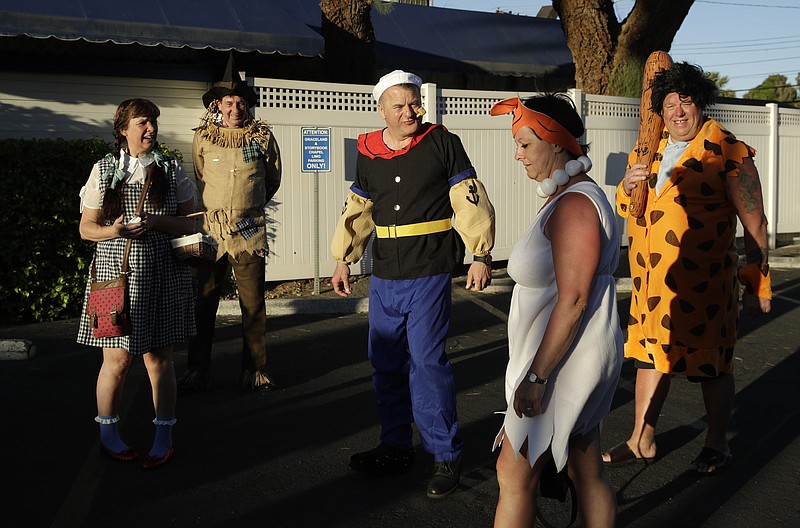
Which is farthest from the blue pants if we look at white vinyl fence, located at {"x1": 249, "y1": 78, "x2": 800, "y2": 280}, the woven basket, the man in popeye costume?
white vinyl fence, located at {"x1": 249, "y1": 78, "x2": 800, "y2": 280}

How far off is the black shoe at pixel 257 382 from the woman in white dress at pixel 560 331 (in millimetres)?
3618

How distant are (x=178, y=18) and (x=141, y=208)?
7.79 metres

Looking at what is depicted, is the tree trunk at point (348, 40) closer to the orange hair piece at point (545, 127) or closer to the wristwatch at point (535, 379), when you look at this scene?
the orange hair piece at point (545, 127)

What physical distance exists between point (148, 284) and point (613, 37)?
11810 mm

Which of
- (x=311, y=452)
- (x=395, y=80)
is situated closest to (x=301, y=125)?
(x=311, y=452)

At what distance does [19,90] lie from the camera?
461 inches

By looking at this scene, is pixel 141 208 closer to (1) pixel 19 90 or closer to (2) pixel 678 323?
(2) pixel 678 323

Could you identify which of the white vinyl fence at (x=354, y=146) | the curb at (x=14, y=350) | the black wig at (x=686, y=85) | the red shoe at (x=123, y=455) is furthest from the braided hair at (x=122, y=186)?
the white vinyl fence at (x=354, y=146)

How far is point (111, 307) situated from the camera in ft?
15.8

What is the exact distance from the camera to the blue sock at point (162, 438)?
5.06 meters

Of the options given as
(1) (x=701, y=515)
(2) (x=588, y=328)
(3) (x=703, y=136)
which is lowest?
(1) (x=701, y=515)

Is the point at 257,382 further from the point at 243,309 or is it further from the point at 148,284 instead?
the point at 148,284

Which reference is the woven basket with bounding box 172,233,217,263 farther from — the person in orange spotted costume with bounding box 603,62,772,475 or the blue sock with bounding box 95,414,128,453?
the person in orange spotted costume with bounding box 603,62,772,475

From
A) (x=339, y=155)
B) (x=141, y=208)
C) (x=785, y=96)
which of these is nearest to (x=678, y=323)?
(x=141, y=208)
